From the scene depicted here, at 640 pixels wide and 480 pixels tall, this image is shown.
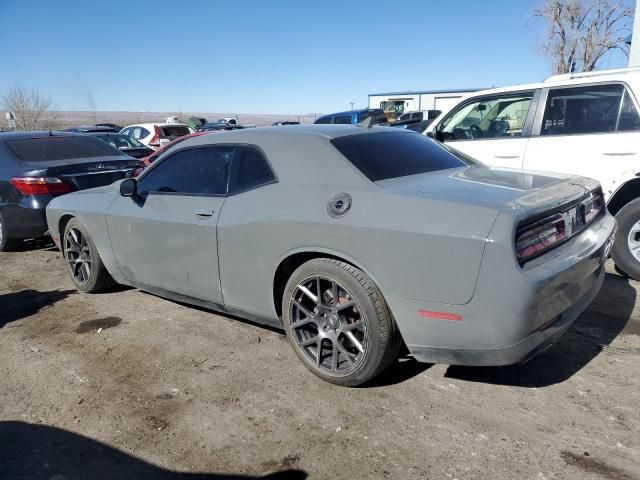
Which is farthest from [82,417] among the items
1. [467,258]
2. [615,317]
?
[615,317]

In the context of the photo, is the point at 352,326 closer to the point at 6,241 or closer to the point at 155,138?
the point at 6,241

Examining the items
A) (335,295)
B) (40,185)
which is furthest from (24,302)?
(335,295)

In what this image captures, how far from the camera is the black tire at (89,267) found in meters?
4.76

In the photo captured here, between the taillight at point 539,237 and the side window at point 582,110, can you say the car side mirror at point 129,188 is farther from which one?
the side window at point 582,110

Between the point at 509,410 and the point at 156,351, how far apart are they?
2.44 metres

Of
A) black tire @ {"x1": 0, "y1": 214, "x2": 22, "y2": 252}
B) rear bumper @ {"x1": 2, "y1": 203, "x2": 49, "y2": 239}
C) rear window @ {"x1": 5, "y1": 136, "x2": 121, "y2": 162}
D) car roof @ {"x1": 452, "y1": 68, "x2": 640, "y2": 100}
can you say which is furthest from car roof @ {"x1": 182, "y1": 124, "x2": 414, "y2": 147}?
black tire @ {"x1": 0, "y1": 214, "x2": 22, "y2": 252}

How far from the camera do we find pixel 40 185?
20.1 ft

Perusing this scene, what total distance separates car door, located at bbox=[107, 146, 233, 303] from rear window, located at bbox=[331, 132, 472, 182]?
954 mm

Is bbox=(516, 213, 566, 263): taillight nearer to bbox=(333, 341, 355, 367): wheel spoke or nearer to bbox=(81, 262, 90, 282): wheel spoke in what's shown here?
bbox=(333, 341, 355, 367): wheel spoke

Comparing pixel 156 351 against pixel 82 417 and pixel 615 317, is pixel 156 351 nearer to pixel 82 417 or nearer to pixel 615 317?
pixel 82 417

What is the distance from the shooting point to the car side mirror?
13.7ft

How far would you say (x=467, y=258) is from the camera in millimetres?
2480

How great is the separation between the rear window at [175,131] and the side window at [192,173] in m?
13.2

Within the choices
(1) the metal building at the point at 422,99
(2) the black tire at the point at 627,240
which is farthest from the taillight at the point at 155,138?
(1) the metal building at the point at 422,99
